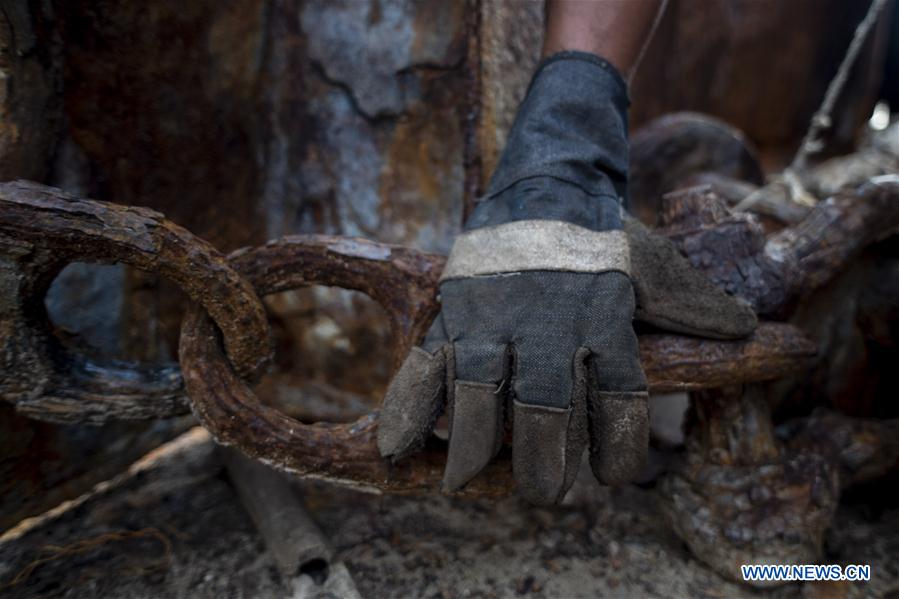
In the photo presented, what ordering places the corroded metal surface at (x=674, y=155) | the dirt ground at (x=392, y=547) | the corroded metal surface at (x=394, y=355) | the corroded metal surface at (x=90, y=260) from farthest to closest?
the corroded metal surface at (x=674, y=155), the dirt ground at (x=392, y=547), the corroded metal surface at (x=394, y=355), the corroded metal surface at (x=90, y=260)

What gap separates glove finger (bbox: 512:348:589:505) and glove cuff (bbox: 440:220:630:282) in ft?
0.51

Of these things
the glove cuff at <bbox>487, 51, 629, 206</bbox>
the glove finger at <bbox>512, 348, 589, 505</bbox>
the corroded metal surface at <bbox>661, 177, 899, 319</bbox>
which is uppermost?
the glove cuff at <bbox>487, 51, 629, 206</bbox>

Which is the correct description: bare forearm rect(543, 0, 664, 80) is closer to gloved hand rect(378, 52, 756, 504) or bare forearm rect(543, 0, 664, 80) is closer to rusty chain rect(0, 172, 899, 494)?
gloved hand rect(378, 52, 756, 504)

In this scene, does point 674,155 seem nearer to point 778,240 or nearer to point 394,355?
point 778,240

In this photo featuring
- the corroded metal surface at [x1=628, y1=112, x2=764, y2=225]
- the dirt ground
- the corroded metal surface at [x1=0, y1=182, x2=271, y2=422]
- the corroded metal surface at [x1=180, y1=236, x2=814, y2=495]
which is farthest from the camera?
the corroded metal surface at [x1=628, y1=112, x2=764, y2=225]

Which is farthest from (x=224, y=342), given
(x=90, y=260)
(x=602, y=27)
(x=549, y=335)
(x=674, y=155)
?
(x=674, y=155)

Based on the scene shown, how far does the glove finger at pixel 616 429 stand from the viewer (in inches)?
35.6

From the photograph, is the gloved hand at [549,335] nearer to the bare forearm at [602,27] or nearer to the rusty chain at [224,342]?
the rusty chain at [224,342]

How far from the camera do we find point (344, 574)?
44.9 inches

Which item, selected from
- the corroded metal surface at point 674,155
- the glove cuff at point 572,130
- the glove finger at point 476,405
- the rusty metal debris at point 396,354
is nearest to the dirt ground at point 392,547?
the rusty metal debris at point 396,354

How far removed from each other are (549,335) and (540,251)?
0.15m

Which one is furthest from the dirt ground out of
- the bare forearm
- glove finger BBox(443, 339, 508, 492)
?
the bare forearm

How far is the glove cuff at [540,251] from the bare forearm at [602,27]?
42 cm

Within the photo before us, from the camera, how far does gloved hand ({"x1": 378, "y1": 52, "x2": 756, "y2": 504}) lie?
35.5 inches
